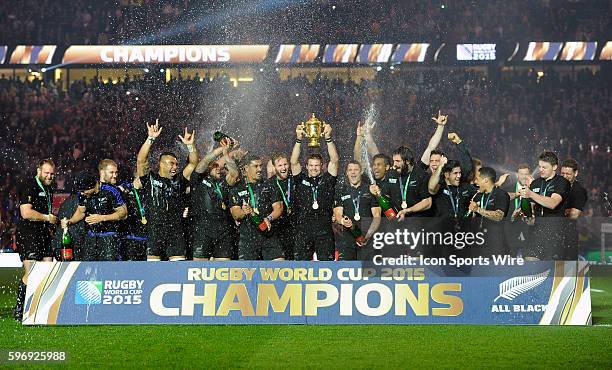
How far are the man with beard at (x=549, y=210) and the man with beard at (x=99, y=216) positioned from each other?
15.6ft

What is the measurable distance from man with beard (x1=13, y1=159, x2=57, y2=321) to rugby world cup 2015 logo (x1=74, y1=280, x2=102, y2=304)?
92 cm

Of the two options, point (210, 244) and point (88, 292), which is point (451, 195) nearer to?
point (210, 244)

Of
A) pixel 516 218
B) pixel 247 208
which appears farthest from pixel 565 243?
pixel 247 208

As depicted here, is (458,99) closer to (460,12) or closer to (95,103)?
(460,12)

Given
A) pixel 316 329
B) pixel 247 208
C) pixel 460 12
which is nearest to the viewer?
pixel 316 329

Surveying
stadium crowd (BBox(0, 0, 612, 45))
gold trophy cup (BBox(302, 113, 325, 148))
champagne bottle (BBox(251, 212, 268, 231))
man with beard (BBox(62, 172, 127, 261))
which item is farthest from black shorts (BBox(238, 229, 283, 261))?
stadium crowd (BBox(0, 0, 612, 45))

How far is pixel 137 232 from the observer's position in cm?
1288

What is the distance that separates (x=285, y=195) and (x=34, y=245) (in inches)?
120

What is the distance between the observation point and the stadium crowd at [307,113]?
28.7 m

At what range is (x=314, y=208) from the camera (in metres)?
12.6

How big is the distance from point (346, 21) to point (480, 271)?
20.5 metres

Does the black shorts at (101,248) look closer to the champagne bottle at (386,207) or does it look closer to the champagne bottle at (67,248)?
the champagne bottle at (67,248)

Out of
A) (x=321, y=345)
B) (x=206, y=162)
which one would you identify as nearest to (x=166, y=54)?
(x=206, y=162)

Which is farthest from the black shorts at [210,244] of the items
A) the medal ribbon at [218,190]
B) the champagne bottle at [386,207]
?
the champagne bottle at [386,207]
